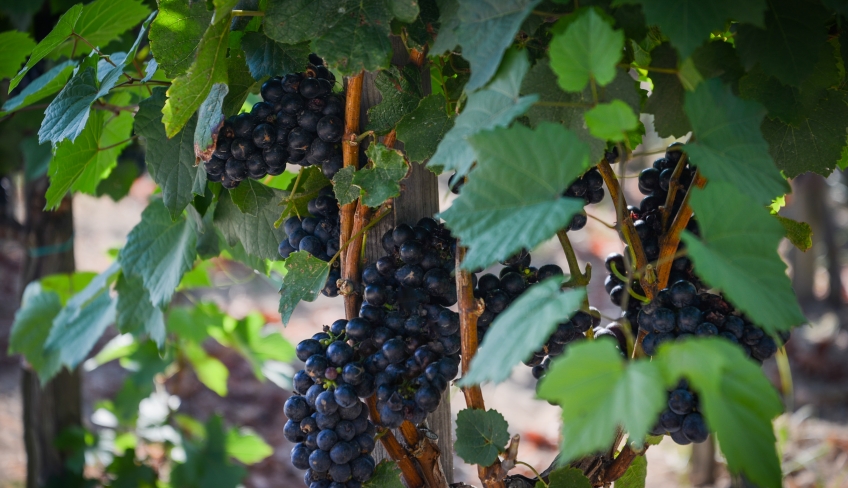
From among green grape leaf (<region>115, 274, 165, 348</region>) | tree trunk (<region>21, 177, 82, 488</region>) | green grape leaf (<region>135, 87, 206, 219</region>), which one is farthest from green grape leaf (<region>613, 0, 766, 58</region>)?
tree trunk (<region>21, 177, 82, 488</region>)

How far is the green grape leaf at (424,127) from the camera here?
2.46 feet

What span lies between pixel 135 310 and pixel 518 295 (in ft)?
2.84

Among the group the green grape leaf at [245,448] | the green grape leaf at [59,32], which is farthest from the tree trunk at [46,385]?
the green grape leaf at [59,32]

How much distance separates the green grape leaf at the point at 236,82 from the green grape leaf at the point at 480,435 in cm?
46

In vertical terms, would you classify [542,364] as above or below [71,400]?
below

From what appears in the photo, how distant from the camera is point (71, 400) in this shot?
7.50 ft

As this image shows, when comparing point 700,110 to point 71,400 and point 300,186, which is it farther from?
point 71,400

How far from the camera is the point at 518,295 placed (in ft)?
2.59

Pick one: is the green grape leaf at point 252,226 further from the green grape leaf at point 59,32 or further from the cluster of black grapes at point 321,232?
the green grape leaf at point 59,32

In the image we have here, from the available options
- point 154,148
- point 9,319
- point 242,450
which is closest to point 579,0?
point 154,148

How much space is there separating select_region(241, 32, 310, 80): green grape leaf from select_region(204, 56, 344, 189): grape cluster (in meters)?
0.02

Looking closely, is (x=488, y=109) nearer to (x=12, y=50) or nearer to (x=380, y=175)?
(x=380, y=175)

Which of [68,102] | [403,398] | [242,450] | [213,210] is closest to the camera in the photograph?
[403,398]

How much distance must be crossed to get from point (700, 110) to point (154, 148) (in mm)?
670
